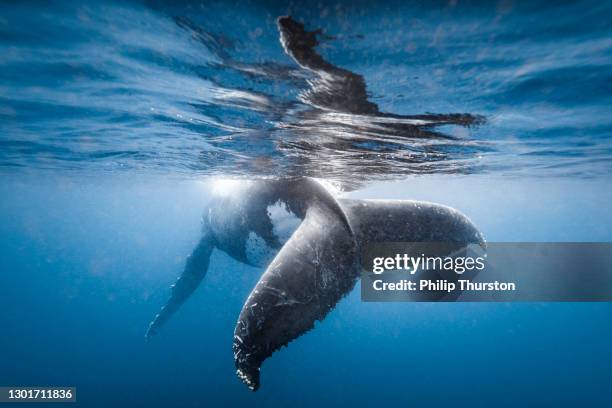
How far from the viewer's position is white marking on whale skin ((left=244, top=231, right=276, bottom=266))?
866 centimetres

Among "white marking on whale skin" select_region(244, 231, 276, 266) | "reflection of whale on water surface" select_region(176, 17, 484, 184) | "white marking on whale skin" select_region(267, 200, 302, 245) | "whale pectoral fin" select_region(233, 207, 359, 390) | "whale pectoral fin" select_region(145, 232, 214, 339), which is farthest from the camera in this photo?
"whale pectoral fin" select_region(145, 232, 214, 339)

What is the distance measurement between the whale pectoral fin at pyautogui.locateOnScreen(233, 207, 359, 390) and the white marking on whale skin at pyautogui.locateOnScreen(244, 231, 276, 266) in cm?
371

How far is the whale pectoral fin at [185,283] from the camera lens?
1430cm

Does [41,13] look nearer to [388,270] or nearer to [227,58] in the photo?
[227,58]

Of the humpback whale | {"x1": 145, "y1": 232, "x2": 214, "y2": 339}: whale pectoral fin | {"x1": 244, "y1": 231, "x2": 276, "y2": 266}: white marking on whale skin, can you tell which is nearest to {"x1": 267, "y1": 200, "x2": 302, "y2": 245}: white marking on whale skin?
the humpback whale

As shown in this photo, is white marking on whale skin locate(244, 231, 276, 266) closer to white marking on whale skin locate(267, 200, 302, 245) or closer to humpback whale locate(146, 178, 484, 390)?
humpback whale locate(146, 178, 484, 390)

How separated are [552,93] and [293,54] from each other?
5.15 metres

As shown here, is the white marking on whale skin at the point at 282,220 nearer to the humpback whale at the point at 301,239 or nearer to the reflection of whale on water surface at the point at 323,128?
the humpback whale at the point at 301,239

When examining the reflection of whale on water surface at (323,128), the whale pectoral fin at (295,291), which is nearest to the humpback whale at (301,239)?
the whale pectoral fin at (295,291)

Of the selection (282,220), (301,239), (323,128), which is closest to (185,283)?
(282,220)

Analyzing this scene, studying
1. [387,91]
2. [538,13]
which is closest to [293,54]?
[387,91]

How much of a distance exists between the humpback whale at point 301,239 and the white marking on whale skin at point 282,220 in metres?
0.02

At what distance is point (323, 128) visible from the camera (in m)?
8.58

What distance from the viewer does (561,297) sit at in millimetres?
8086
